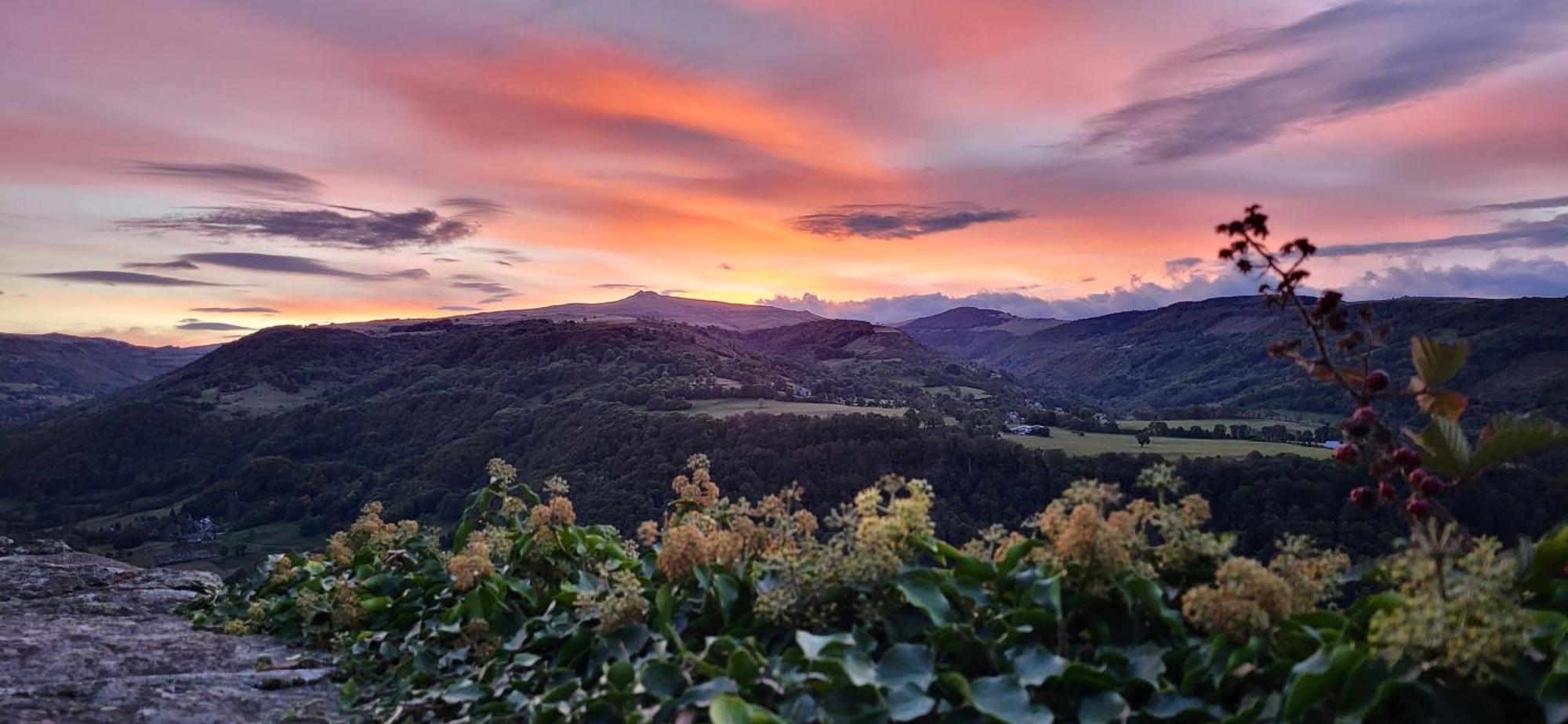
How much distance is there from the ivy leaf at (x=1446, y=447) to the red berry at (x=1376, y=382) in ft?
0.89

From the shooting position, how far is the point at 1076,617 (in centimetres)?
279

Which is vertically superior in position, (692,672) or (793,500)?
(793,500)

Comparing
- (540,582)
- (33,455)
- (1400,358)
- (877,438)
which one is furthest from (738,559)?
(33,455)

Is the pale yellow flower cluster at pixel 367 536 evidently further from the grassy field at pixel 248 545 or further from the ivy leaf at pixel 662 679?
the grassy field at pixel 248 545

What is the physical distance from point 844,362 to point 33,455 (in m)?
153

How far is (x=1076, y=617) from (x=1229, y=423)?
125654 mm

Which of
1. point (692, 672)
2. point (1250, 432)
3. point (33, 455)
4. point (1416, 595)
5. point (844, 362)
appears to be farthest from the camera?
point (844, 362)

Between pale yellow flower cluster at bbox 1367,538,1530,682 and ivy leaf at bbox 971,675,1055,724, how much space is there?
81 centimetres

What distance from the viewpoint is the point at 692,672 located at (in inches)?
107

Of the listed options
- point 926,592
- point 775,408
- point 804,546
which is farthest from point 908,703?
point 775,408

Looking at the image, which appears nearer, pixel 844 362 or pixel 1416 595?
pixel 1416 595

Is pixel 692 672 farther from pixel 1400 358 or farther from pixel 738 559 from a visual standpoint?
pixel 1400 358

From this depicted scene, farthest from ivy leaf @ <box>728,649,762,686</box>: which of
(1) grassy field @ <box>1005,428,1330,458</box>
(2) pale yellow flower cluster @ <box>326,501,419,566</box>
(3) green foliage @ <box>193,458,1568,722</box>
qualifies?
(1) grassy field @ <box>1005,428,1330,458</box>

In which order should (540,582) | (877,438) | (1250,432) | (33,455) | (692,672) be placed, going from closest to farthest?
(692,672) → (540,582) → (877,438) → (1250,432) → (33,455)
